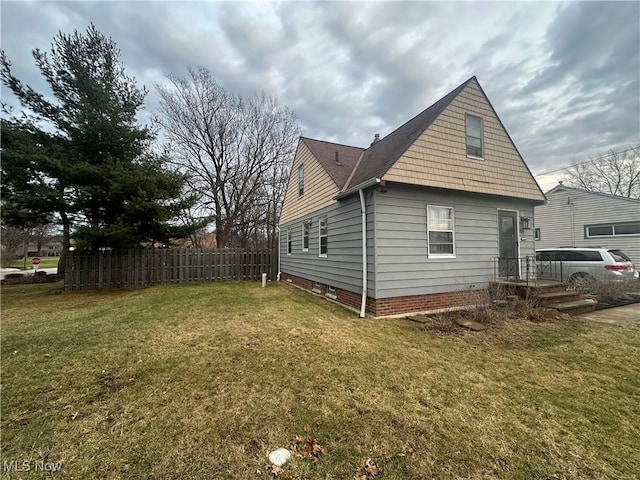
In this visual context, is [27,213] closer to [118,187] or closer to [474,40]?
[118,187]

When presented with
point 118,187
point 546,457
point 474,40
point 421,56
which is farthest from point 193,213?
point 546,457

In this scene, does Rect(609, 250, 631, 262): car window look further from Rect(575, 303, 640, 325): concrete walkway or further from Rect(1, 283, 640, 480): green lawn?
Rect(1, 283, 640, 480): green lawn

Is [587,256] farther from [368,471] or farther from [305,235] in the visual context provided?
[368,471]

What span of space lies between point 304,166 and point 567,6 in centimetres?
913

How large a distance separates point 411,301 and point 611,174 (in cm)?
3437

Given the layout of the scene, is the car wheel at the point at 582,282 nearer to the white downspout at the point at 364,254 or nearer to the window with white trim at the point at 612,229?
the white downspout at the point at 364,254

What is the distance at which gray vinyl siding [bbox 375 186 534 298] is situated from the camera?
21.9ft

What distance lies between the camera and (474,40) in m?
8.36

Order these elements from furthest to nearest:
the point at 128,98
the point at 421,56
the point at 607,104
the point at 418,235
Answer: the point at 607,104, the point at 128,98, the point at 421,56, the point at 418,235

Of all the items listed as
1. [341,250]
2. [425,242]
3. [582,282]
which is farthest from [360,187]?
[582,282]

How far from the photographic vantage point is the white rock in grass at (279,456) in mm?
2076

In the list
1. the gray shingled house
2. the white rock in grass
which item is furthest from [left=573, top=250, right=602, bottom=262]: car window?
the white rock in grass

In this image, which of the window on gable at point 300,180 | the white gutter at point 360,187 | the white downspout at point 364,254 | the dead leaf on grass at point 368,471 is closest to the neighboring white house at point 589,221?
the window on gable at point 300,180

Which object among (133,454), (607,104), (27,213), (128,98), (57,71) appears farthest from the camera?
(607,104)
